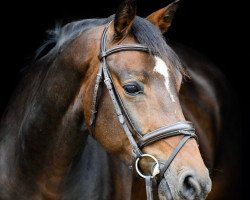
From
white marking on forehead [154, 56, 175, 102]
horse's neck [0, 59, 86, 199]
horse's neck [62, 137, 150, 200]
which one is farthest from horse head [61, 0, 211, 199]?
horse's neck [62, 137, 150, 200]

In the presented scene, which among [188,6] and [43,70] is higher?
[43,70]

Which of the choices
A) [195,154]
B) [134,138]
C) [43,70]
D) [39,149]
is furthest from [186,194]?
[43,70]

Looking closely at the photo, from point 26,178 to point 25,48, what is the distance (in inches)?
95.9

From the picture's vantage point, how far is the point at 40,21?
533 centimetres

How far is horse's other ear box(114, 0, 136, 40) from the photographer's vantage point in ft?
8.79

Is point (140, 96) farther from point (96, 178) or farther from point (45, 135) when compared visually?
point (96, 178)

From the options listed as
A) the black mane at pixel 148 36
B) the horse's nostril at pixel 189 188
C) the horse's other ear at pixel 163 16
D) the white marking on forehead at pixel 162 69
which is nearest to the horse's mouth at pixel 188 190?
the horse's nostril at pixel 189 188

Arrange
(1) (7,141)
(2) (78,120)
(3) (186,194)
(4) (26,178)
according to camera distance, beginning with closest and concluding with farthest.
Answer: (3) (186,194) → (2) (78,120) → (4) (26,178) → (1) (7,141)

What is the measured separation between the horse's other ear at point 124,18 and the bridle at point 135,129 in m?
0.07

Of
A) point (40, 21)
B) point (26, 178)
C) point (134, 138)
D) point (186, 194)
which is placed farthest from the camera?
point (40, 21)

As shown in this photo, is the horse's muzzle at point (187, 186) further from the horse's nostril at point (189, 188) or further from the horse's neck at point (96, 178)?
the horse's neck at point (96, 178)

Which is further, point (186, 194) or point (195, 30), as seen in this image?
point (195, 30)

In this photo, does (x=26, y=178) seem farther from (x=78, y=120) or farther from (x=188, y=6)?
(x=188, y=6)

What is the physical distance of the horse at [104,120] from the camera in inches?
102
